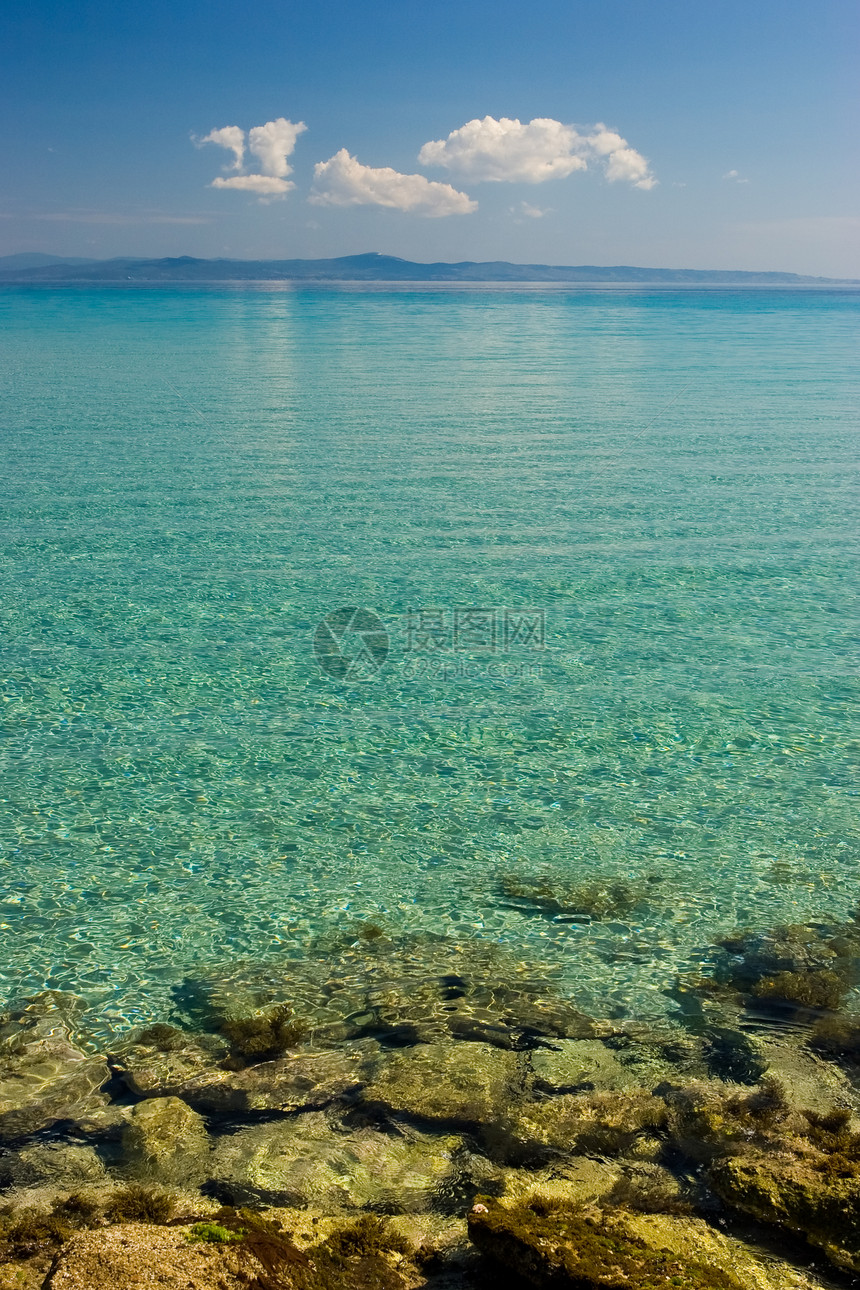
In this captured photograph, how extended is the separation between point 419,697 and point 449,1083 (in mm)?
4516

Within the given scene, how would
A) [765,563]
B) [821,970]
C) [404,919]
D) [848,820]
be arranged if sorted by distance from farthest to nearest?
[765,563] → [848,820] → [404,919] → [821,970]

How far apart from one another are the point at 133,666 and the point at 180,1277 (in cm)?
651

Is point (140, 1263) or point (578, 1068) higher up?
point (140, 1263)

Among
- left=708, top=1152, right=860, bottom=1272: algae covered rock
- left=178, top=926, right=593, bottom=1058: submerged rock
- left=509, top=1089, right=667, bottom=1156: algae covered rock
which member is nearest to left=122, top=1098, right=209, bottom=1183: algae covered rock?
left=178, top=926, right=593, bottom=1058: submerged rock

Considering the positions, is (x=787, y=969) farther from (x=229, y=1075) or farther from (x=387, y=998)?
(x=229, y=1075)

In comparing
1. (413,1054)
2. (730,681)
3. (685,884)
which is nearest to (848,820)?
(685,884)

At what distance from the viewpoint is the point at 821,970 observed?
16.6 ft

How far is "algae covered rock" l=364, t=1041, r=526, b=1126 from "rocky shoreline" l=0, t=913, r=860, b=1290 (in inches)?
0.5

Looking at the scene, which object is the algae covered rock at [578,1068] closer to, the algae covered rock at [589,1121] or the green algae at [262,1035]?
the algae covered rock at [589,1121]

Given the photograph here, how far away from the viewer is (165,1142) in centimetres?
384

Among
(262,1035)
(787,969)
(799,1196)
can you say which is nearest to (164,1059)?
(262,1035)

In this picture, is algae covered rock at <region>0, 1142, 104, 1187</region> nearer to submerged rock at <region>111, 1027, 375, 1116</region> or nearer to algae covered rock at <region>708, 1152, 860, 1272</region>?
submerged rock at <region>111, 1027, 375, 1116</region>

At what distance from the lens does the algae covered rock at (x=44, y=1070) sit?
158 inches

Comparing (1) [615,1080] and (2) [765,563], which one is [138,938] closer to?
(1) [615,1080]
